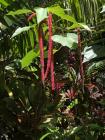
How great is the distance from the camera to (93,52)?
2332 millimetres

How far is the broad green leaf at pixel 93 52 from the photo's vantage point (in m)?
2.29

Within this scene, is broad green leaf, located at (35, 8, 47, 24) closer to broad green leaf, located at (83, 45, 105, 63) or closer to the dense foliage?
the dense foliage

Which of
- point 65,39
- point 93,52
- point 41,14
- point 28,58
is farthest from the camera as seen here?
point 93,52

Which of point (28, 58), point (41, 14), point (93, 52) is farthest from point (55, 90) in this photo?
point (41, 14)

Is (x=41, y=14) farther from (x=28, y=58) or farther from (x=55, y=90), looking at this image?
(x=55, y=90)

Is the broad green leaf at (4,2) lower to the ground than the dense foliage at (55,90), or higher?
higher

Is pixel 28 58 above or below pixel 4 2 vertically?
below

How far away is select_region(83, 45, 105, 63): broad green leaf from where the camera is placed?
7.52ft

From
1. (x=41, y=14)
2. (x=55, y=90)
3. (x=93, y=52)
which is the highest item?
(x=41, y=14)

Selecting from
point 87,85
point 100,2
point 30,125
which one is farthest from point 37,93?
point 100,2

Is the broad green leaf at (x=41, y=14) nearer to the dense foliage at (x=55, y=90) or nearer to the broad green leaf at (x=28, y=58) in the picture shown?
the broad green leaf at (x=28, y=58)

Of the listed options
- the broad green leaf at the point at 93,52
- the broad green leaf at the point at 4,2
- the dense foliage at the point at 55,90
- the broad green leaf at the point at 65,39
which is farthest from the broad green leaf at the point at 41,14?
the broad green leaf at the point at 93,52

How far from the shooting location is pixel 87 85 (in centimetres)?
239

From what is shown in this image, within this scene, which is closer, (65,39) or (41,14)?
(41,14)
